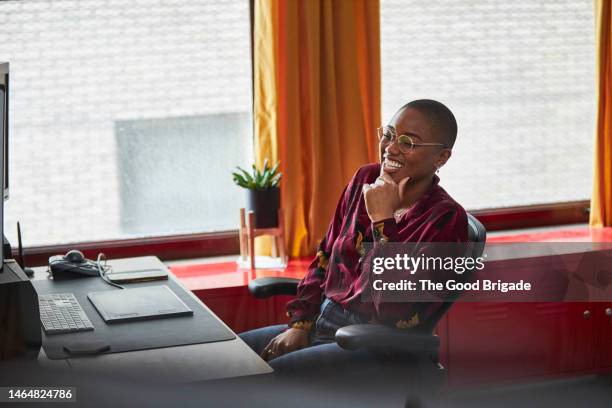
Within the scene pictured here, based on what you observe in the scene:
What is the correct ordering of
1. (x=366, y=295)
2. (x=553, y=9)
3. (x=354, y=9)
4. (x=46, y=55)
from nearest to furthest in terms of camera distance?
(x=366, y=295)
(x=46, y=55)
(x=354, y=9)
(x=553, y=9)

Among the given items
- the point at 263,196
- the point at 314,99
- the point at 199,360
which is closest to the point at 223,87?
the point at 314,99

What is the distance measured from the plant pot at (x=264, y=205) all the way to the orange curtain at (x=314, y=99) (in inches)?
5.6

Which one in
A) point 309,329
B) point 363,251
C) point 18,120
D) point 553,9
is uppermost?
point 553,9

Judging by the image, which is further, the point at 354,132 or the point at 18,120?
the point at 354,132

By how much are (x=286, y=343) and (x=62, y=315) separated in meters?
0.58

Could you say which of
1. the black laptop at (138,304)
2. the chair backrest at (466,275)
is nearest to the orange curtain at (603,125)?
the chair backrest at (466,275)

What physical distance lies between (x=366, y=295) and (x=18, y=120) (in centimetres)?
155

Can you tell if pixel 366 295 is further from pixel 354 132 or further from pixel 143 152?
pixel 143 152

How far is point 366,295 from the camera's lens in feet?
6.07

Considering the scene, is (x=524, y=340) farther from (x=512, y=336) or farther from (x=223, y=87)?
(x=223, y=87)

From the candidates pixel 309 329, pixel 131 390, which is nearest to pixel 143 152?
pixel 309 329

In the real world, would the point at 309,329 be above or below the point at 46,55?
below

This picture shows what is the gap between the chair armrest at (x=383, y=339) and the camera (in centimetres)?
161

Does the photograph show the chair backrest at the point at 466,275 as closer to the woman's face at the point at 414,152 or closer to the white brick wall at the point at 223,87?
the woman's face at the point at 414,152
